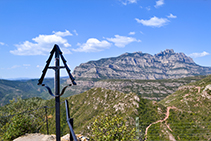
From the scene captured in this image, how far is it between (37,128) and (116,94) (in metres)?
90.4

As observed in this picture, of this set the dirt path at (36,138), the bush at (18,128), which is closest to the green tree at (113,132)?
the dirt path at (36,138)

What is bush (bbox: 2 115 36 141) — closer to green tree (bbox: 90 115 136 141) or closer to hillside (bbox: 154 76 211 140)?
green tree (bbox: 90 115 136 141)

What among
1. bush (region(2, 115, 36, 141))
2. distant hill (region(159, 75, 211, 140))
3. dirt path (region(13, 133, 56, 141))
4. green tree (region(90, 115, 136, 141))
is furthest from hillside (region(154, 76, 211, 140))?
bush (region(2, 115, 36, 141))

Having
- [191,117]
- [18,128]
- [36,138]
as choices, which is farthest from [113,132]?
[191,117]

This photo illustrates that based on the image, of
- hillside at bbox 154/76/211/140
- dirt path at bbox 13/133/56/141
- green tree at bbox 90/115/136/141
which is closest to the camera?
green tree at bbox 90/115/136/141

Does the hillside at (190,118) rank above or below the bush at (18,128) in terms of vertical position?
below

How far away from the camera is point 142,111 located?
52688 millimetres

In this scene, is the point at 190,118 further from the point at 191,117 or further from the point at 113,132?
the point at 113,132

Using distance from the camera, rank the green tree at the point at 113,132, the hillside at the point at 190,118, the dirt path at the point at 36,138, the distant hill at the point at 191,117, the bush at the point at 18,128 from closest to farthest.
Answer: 1. the green tree at the point at 113,132
2. the dirt path at the point at 36,138
3. the bush at the point at 18,128
4. the hillside at the point at 190,118
5. the distant hill at the point at 191,117

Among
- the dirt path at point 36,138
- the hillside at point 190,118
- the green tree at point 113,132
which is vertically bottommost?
the hillside at point 190,118

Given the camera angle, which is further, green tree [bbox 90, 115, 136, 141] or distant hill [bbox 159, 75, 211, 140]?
distant hill [bbox 159, 75, 211, 140]

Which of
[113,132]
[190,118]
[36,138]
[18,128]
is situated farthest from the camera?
[190,118]

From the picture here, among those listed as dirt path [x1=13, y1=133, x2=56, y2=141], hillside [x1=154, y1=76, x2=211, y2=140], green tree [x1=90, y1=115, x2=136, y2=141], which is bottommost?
hillside [x1=154, y1=76, x2=211, y2=140]

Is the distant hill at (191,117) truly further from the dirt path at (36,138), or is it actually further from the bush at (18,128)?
the bush at (18,128)
